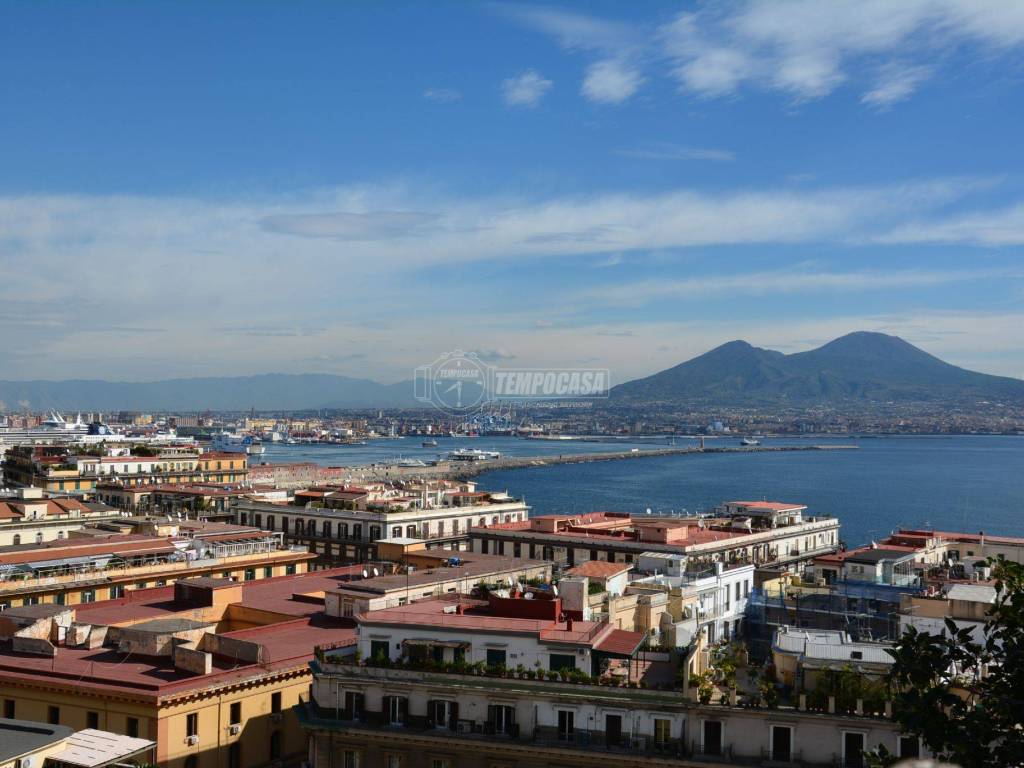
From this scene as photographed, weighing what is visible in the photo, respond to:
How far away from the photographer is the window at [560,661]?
20.1 m

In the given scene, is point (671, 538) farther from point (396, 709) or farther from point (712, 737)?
point (712, 737)

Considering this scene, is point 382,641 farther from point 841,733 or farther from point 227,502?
point 227,502

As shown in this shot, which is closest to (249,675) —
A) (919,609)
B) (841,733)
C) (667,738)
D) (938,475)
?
(667,738)

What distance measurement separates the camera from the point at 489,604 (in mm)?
23141

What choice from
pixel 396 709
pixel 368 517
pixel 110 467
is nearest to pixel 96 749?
pixel 396 709

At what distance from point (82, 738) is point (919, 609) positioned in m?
19.0

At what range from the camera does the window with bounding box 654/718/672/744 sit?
18.7 meters

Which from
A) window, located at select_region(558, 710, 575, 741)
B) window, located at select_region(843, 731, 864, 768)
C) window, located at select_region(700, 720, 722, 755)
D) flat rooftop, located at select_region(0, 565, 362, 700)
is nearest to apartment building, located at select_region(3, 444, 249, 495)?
flat rooftop, located at select_region(0, 565, 362, 700)

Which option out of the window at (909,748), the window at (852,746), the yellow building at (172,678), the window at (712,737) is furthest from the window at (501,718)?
the window at (909,748)

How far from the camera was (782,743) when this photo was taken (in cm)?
1823

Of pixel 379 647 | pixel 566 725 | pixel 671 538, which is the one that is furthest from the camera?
pixel 671 538

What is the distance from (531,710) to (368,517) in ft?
122

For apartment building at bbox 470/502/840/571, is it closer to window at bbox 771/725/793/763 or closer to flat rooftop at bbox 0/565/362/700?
flat rooftop at bbox 0/565/362/700

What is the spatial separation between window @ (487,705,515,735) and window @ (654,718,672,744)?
279cm
